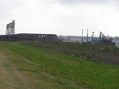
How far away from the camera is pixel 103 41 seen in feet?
201

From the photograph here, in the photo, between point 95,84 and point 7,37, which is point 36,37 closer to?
point 7,37

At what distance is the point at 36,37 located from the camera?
77625 mm

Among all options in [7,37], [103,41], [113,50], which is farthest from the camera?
[7,37]

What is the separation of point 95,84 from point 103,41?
45076 millimetres

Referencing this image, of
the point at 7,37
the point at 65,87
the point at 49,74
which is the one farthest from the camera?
the point at 7,37

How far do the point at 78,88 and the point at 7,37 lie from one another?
62570 millimetres

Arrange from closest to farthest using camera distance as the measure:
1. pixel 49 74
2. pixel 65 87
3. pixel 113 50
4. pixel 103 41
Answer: pixel 65 87 < pixel 49 74 < pixel 113 50 < pixel 103 41

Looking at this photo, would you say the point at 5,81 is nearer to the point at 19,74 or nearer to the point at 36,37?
the point at 19,74

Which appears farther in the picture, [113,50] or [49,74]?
[113,50]

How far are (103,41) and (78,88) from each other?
1853 inches

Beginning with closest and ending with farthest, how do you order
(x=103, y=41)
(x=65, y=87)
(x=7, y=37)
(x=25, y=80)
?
(x=65, y=87), (x=25, y=80), (x=103, y=41), (x=7, y=37)

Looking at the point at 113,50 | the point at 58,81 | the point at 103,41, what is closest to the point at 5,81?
the point at 58,81

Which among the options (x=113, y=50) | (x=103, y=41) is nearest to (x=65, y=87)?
(x=113, y=50)

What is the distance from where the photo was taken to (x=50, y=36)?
3091 inches
